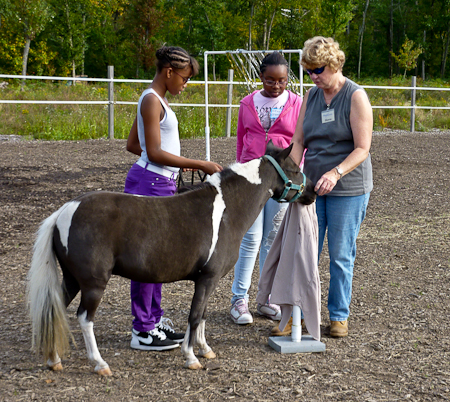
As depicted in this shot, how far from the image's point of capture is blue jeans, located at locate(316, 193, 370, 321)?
366cm

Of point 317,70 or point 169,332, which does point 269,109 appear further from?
point 169,332

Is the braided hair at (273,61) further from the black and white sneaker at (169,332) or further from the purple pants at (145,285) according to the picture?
the black and white sneaker at (169,332)

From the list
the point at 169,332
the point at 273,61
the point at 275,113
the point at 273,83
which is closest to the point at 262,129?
the point at 275,113

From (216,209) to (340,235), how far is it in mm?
1058

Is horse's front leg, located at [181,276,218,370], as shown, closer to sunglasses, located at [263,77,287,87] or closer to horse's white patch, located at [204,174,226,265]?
horse's white patch, located at [204,174,226,265]

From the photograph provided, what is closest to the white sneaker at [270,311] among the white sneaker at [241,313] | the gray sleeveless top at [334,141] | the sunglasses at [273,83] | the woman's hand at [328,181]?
the white sneaker at [241,313]

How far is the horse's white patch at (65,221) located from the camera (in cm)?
285

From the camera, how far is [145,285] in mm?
3393

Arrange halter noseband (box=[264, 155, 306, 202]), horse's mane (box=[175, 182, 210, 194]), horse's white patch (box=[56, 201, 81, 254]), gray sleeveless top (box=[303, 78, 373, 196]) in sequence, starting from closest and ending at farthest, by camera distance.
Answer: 1. horse's white patch (box=[56, 201, 81, 254])
2. horse's mane (box=[175, 182, 210, 194])
3. halter noseband (box=[264, 155, 306, 202])
4. gray sleeveless top (box=[303, 78, 373, 196])

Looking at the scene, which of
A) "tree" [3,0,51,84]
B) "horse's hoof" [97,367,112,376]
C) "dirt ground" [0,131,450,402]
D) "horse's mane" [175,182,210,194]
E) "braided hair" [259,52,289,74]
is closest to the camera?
"dirt ground" [0,131,450,402]

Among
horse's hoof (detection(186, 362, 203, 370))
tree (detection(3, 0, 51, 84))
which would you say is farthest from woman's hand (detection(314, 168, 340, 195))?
tree (detection(3, 0, 51, 84))

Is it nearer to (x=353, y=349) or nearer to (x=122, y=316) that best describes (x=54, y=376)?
(x=122, y=316)

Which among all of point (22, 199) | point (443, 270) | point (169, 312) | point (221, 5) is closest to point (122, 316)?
point (169, 312)

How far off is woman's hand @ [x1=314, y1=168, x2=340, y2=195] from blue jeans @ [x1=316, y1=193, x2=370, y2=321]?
318 mm
